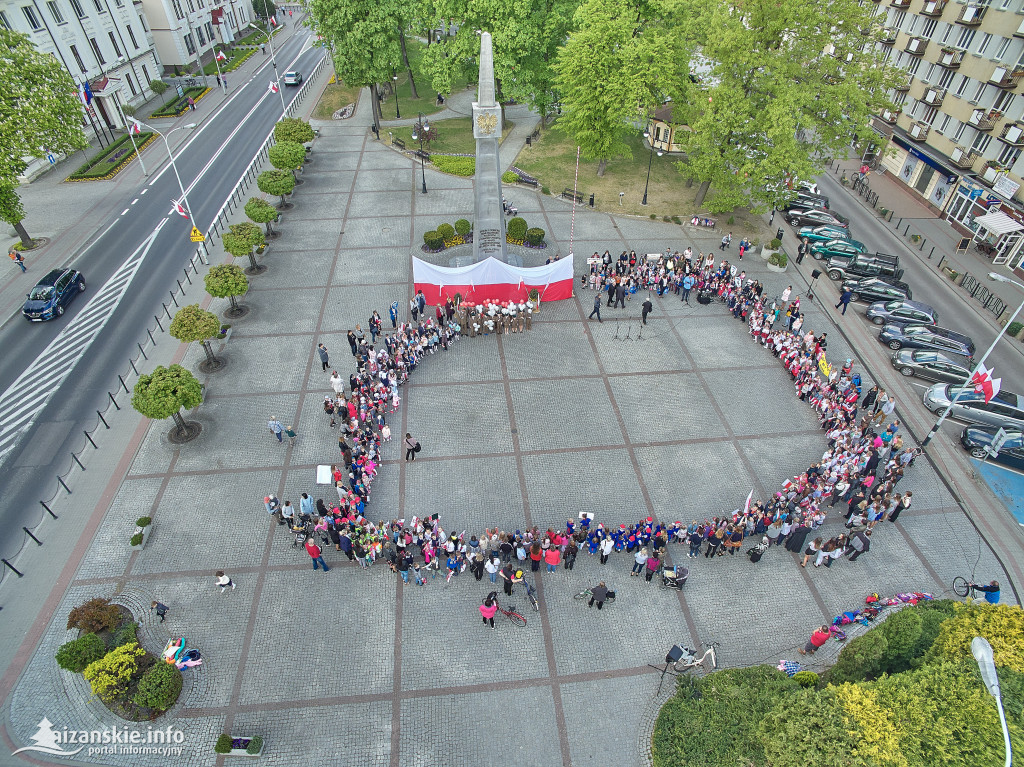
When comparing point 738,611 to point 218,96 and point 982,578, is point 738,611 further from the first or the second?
point 218,96

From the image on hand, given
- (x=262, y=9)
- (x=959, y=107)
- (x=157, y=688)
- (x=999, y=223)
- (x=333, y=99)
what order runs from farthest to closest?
1. (x=262, y=9)
2. (x=333, y=99)
3. (x=959, y=107)
4. (x=999, y=223)
5. (x=157, y=688)

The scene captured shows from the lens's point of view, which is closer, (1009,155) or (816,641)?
(816,641)

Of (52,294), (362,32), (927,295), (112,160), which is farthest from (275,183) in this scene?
(927,295)

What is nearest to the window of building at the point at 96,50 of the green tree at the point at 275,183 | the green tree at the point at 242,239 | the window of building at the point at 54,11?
the window of building at the point at 54,11

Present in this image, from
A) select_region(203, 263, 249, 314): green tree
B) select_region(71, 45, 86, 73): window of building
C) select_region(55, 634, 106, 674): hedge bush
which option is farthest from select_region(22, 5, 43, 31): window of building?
select_region(55, 634, 106, 674): hedge bush

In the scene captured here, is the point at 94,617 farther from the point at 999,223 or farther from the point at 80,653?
the point at 999,223

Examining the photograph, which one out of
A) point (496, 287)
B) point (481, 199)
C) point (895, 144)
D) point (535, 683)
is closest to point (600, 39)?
point (481, 199)
